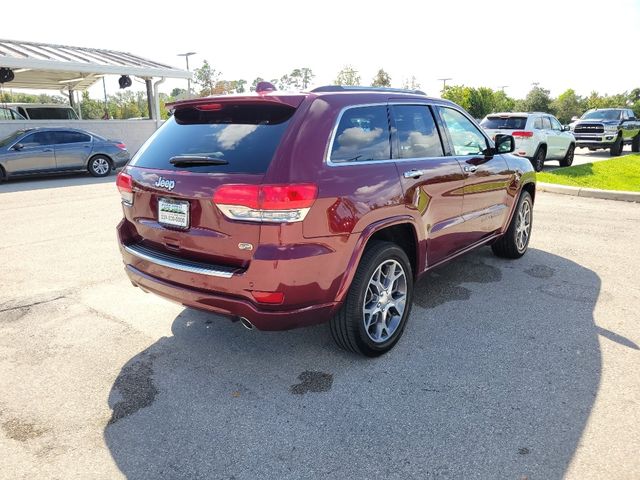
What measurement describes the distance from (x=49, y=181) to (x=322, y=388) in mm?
12648

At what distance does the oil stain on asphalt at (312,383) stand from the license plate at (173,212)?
1235 millimetres

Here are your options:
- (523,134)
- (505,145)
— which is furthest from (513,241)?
(523,134)

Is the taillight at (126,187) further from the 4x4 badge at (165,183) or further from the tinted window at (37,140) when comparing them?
the tinted window at (37,140)

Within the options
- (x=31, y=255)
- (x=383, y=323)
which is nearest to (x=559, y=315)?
(x=383, y=323)

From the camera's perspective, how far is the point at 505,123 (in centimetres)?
1338

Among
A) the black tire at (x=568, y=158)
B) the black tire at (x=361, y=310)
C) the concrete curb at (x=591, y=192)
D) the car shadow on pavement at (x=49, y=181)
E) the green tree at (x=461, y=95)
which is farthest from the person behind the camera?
the green tree at (x=461, y=95)

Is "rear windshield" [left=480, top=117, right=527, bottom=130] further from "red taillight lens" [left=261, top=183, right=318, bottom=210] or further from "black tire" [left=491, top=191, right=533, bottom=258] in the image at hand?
"red taillight lens" [left=261, top=183, right=318, bottom=210]

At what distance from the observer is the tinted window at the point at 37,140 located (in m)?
12.7

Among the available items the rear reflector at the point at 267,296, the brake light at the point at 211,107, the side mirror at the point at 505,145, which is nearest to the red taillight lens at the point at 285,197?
the rear reflector at the point at 267,296

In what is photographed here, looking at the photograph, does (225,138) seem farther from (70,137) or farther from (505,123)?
(70,137)

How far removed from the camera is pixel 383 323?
11.5 feet

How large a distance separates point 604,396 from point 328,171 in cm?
218

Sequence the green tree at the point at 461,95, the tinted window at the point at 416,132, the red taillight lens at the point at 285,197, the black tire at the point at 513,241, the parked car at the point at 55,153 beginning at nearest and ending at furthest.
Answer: the red taillight lens at the point at 285,197 < the tinted window at the point at 416,132 < the black tire at the point at 513,241 < the parked car at the point at 55,153 < the green tree at the point at 461,95

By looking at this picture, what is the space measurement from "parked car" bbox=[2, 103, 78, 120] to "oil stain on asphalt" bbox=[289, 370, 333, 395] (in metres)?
17.7
